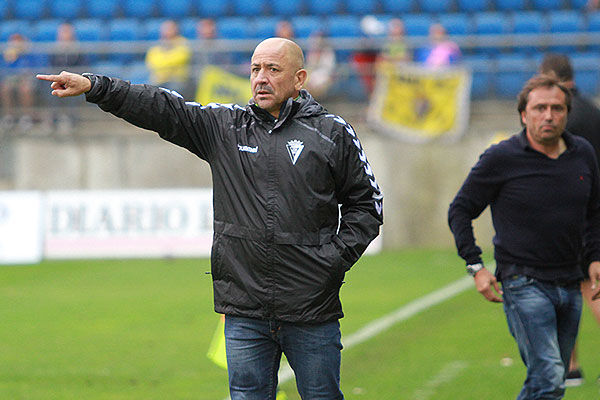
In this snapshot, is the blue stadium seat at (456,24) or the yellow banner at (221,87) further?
the blue stadium seat at (456,24)

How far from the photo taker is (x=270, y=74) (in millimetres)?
4309

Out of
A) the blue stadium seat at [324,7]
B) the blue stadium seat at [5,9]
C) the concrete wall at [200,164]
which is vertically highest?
the blue stadium seat at [324,7]

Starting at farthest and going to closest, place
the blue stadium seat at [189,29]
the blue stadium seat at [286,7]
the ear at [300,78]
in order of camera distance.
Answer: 1. the blue stadium seat at [286,7]
2. the blue stadium seat at [189,29]
3. the ear at [300,78]

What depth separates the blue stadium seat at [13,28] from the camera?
20531mm

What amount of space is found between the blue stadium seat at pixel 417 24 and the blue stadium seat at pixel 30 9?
7.63 meters

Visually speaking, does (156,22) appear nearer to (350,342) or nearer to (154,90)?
(350,342)

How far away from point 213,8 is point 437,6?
4598 millimetres

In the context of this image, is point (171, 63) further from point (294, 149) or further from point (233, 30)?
point (294, 149)

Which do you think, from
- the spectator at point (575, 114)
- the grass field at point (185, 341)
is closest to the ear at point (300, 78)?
the spectator at point (575, 114)

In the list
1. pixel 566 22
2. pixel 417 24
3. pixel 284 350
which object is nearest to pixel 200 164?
pixel 417 24

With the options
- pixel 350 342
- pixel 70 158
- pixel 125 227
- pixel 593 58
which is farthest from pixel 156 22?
pixel 350 342

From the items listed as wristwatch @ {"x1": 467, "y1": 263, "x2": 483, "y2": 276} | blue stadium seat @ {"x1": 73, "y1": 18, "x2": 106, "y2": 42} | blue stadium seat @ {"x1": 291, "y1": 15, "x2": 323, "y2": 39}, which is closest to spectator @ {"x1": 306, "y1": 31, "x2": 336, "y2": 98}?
blue stadium seat @ {"x1": 291, "y1": 15, "x2": 323, "y2": 39}

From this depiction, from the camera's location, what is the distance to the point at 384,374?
750 cm

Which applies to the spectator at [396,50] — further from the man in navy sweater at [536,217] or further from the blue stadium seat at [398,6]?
Result: the man in navy sweater at [536,217]
